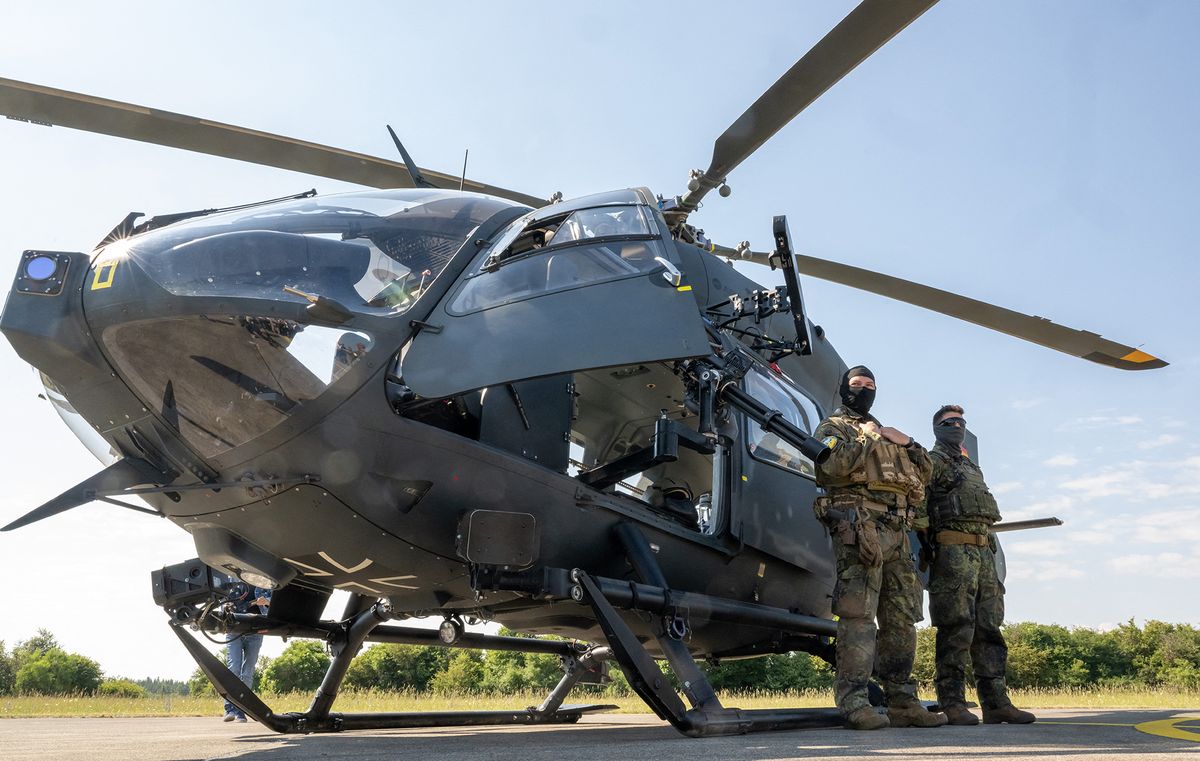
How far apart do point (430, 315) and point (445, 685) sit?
19.6 m

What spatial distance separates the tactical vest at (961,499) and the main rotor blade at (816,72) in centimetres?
258

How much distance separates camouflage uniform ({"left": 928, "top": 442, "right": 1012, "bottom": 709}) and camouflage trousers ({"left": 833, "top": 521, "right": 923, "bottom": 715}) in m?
0.68

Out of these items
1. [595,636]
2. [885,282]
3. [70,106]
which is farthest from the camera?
[885,282]

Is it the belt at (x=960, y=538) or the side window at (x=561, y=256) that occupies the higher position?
the side window at (x=561, y=256)

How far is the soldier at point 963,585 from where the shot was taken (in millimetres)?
6172

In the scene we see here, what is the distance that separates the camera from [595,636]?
21.4 ft

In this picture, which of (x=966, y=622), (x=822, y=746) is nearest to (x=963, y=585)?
(x=966, y=622)

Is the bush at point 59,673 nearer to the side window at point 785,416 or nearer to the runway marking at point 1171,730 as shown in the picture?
the side window at point 785,416

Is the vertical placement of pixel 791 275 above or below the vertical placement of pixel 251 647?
above

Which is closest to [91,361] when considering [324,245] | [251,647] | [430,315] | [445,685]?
[324,245]

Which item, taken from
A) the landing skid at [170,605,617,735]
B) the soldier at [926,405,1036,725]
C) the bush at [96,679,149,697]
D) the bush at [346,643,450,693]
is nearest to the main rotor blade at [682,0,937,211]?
the soldier at [926,405,1036,725]

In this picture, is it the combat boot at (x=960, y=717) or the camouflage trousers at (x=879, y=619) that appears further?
the combat boot at (x=960, y=717)

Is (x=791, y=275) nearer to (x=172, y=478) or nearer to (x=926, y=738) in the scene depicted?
(x=926, y=738)

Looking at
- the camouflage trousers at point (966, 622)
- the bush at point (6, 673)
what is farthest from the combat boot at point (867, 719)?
the bush at point (6, 673)
